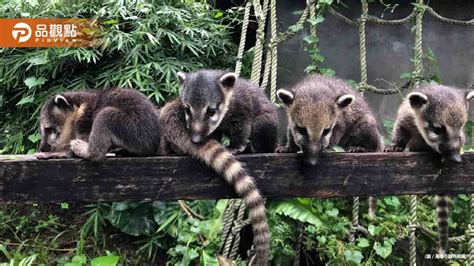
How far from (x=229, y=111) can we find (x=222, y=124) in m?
0.10

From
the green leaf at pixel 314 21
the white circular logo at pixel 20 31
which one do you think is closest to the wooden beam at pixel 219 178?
the green leaf at pixel 314 21

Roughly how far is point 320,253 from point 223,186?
90.3 inches

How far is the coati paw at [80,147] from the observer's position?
296cm

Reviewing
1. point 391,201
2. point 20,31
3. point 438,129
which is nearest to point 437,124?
point 438,129

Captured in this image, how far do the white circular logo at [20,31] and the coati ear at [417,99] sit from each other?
388 centimetres

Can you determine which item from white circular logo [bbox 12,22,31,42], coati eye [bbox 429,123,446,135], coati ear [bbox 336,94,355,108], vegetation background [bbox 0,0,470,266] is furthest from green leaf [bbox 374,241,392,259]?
white circular logo [bbox 12,22,31,42]

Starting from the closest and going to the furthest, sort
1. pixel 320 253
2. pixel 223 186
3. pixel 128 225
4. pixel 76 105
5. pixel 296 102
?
pixel 223 186, pixel 296 102, pixel 76 105, pixel 320 253, pixel 128 225

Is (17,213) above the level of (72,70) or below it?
below

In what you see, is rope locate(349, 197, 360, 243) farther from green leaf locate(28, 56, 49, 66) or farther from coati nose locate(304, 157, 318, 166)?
green leaf locate(28, 56, 49, 66)

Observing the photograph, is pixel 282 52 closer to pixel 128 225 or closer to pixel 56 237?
pixel 128 225

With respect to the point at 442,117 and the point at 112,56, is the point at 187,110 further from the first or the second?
the point at 112,56

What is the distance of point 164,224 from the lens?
4.97 meters

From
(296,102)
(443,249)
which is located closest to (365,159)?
(296,102)

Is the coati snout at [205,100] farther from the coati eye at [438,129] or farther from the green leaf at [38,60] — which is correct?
the green leaf at [38,60]
